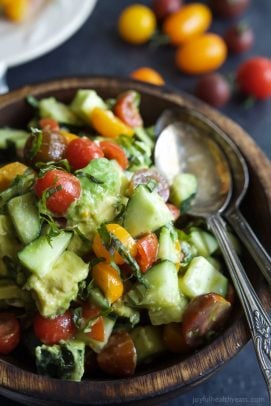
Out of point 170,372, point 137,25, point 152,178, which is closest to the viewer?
point 170,372

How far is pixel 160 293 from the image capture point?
1687mm

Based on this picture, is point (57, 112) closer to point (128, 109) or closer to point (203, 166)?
point (128, 109)

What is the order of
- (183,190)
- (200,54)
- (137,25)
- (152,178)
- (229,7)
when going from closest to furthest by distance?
1. (152,178)
2. (183,190)
3. (200,54)
4. (137,25)
5. (229,7)

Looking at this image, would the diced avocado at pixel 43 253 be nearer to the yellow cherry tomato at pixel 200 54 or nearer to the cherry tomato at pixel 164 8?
the yellow cherry tomato at pixel 200 54

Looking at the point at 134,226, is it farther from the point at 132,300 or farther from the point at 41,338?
the point at 41,338

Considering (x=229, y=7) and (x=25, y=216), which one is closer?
(x=25, y=216)

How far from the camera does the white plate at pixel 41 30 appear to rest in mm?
2924

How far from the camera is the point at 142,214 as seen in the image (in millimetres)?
1727

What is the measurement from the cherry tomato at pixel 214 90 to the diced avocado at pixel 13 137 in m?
1.19

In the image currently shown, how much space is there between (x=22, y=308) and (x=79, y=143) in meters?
0.55

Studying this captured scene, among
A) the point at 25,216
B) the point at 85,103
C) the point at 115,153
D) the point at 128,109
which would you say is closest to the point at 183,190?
the point at 115,153

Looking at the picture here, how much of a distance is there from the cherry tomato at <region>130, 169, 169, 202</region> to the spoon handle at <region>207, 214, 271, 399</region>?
20cm

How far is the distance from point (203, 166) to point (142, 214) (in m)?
0.59

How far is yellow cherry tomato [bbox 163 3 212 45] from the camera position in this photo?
3.34m
